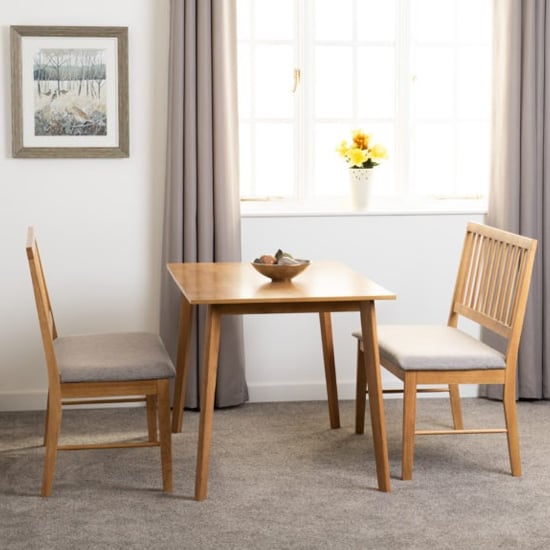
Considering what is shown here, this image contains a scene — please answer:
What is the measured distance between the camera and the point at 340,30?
5.06 m

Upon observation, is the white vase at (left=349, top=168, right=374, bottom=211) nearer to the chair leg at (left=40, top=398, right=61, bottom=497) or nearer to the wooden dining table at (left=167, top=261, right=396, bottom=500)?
the wooden dining table at (left=167, top=261, right=396, bottom=500)

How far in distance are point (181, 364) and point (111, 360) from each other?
81 centimetres

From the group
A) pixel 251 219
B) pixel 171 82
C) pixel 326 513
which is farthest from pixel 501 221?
pixel 326 513

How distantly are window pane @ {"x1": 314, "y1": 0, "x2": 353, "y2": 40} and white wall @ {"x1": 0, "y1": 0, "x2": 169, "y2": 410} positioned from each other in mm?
730

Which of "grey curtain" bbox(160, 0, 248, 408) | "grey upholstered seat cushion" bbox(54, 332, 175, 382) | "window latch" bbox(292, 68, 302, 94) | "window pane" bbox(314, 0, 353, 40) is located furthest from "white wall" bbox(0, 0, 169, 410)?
"grey upholstered seat cushion" bbox(54, 332, 175, 382)

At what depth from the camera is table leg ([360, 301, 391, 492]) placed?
367 centimetres

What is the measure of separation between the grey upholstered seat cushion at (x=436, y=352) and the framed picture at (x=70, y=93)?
160 cm

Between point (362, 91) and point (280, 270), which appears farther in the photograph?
point (362, 91)

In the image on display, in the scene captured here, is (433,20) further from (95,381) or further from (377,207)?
(95,381)

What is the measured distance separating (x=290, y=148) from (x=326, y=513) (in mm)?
2091

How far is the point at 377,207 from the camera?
5.16 meters

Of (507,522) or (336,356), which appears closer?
(507,522)

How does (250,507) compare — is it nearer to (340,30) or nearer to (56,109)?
(56,109)

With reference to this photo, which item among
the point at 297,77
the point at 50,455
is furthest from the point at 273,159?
the point at 50,455
